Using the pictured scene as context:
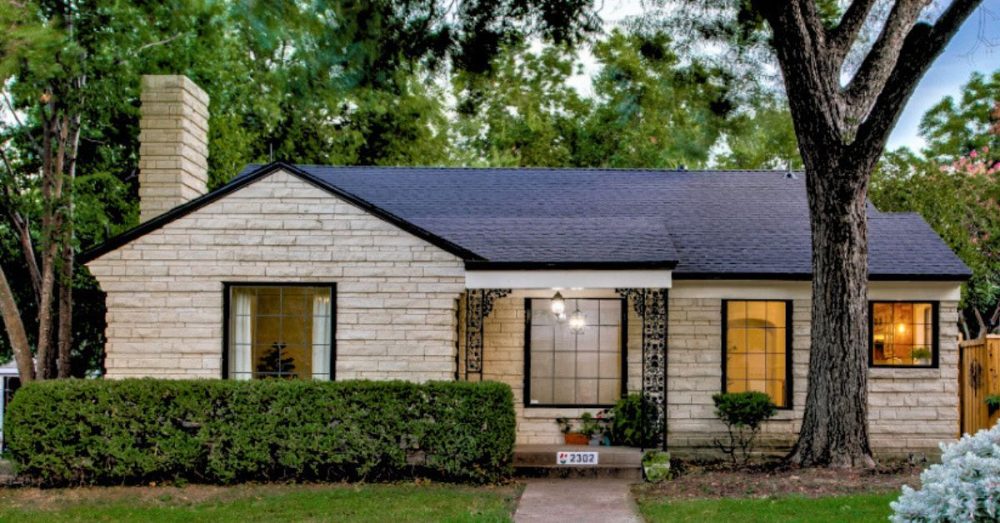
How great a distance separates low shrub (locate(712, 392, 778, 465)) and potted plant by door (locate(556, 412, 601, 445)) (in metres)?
1.65

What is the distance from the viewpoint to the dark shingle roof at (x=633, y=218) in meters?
13.4

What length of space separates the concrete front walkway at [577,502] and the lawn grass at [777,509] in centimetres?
28

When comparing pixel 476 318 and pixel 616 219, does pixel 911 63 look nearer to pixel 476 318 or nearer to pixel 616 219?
pixel 616 219

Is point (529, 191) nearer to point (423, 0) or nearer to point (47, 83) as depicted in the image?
point (423, 0)

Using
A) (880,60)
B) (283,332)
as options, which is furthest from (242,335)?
(880,60)

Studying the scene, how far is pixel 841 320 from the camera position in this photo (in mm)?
12016

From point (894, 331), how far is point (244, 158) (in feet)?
44.6

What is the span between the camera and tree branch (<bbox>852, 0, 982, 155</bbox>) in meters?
11.5

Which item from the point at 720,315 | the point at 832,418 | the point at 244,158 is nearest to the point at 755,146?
the point at 244,158

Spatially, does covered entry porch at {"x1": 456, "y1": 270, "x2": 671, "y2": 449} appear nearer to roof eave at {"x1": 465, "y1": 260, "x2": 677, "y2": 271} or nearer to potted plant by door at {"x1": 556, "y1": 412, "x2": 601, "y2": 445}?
potted plant by door at {"x1": 556, "y1": 412, "x2": 601, "y2": 445}

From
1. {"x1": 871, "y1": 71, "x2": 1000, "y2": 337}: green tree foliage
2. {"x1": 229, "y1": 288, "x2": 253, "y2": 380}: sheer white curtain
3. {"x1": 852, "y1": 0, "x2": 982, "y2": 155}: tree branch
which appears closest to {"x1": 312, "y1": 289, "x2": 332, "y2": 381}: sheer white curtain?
{"x1": 229, "y1": 288, "x2": 253, "y2": 380}: sheer white curtain

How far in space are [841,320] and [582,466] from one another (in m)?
3.48

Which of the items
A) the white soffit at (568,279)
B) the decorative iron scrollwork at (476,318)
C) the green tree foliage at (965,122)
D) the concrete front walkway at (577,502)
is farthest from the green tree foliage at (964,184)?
the concrete front walkway at (577,502)

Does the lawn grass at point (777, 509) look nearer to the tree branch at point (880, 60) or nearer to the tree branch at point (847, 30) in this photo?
Answer: the tree branch at point (880, 60)
